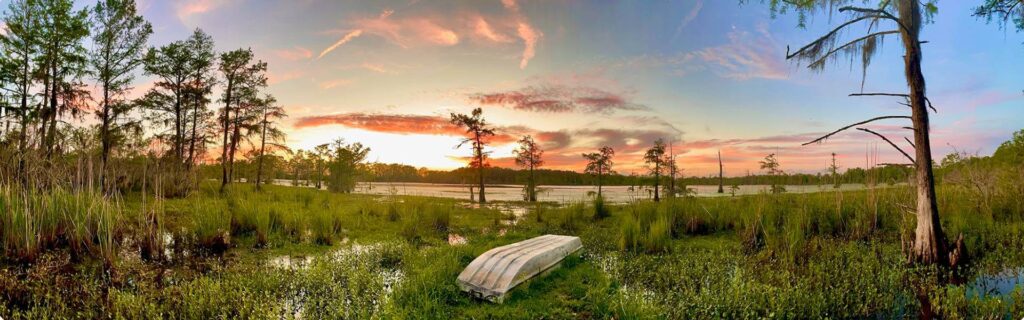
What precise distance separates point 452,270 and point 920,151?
885cm

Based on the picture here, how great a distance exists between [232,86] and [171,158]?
19.3 feet

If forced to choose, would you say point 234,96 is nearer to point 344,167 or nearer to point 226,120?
point 226,120

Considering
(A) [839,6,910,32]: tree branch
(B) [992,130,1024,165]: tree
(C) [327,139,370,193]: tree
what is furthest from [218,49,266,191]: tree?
(B) [992,130,1024,165]: tree

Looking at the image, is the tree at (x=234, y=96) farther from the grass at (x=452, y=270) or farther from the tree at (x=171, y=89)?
the grass at (x=452, y=270)

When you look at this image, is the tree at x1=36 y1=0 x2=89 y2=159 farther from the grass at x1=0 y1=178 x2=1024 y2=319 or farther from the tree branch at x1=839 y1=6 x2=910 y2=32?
the tree branch at x1=839 y1=6 x2=910 y2=32

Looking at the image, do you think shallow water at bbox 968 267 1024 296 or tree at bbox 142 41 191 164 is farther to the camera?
tree at bbox 142 41 191 164

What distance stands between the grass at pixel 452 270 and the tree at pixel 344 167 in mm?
35535

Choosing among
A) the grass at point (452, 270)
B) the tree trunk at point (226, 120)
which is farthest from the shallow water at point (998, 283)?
the tree trunk at point (226, 120)

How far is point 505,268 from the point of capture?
6164 mm

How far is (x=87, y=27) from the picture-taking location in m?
24.1

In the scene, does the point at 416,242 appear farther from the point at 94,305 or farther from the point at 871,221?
the point at 871,221

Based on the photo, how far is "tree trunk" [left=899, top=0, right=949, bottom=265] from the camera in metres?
7.86

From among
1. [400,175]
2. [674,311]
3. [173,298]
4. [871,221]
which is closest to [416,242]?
[173,298]

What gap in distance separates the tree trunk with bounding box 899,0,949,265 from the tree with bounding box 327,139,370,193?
44271 millimetres
